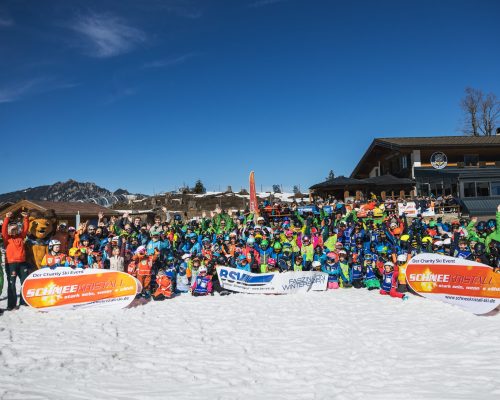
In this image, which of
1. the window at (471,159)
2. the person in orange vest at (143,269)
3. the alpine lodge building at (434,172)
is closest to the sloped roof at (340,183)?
the alpine lodge building at (434,172)

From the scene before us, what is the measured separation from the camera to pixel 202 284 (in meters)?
9.13

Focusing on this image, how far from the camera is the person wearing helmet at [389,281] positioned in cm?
845

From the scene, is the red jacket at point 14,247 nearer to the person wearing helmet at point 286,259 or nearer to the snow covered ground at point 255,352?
the snow covered ground at point 255,352

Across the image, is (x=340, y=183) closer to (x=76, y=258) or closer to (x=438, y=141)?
(x=438, y=141)

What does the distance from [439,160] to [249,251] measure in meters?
21.3

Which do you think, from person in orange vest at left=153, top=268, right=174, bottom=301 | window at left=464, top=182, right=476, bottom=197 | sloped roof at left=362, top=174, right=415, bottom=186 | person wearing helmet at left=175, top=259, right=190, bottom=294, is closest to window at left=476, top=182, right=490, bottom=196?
window at left=464, top=182, right=476, bottom=197

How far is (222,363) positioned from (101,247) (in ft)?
21.5

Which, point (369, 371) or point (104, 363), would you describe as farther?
point (104, 363)

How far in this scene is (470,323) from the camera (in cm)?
646

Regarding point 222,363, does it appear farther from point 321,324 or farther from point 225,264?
point 225,264

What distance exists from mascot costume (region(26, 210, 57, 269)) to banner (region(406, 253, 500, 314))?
842 centimetres

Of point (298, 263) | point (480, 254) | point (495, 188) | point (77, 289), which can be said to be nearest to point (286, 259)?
point (298, 263)

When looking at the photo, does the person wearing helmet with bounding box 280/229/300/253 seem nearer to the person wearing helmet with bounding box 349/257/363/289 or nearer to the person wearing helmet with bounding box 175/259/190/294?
the person wearing helmet with bounding box 349/257/363/289

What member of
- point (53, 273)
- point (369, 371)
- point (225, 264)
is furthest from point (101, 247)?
point (369, 371)
